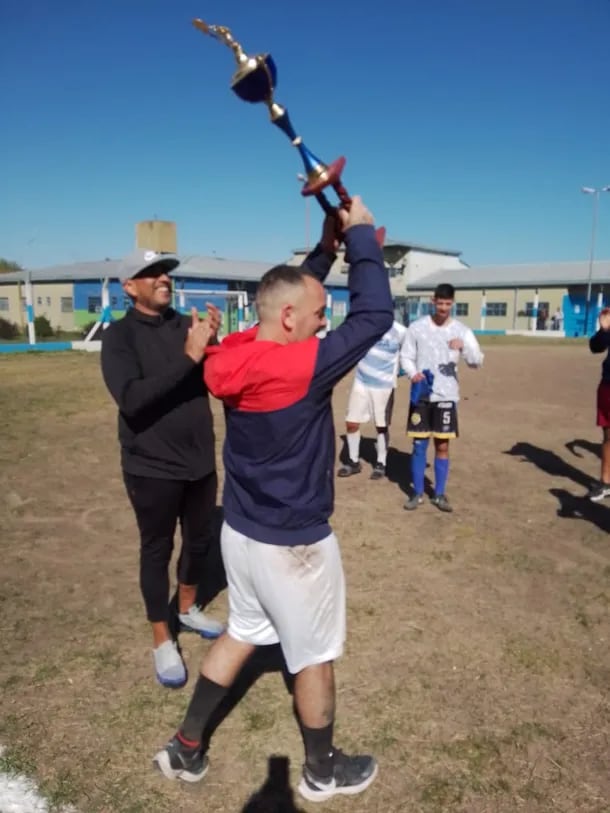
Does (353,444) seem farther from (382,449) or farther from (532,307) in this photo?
(532,307)

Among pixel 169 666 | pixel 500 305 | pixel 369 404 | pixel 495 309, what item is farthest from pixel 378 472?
pixel 495 309

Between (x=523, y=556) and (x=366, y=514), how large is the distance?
155 cm

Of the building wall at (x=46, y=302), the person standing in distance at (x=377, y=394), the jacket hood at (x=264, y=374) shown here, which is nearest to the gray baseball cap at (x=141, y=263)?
the jacket hood at (x=264, y=374)

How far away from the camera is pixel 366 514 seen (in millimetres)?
6059

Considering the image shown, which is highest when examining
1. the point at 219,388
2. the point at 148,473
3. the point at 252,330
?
the point at 252,330

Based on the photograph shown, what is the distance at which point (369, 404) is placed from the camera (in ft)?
25.4

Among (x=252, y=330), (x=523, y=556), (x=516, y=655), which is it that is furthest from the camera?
(x=523, y=556)

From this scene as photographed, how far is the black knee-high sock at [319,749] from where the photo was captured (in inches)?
99.4

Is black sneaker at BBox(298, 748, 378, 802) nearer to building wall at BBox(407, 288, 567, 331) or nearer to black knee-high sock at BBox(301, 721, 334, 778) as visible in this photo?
black knee-high sock at BBox(301, 721, 334, 778)

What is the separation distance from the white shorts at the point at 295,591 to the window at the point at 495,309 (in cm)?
5112

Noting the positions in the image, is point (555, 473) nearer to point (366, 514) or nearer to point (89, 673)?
point (366, 514)

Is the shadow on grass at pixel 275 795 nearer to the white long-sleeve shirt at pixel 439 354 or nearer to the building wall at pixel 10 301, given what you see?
the white long-sleeve shirt at pixel 439 354

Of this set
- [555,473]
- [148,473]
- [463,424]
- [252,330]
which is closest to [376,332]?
[252,330]

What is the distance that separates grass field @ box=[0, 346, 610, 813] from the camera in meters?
2.70
